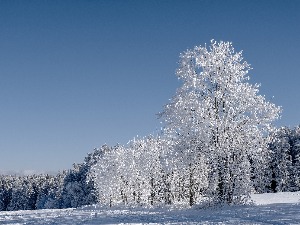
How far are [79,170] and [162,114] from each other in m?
102

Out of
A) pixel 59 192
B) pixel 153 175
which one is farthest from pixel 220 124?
pixel 59 192

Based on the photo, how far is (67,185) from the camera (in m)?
125

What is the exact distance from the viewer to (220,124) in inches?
1271

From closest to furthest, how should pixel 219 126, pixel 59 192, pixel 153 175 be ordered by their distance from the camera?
pixel 219 126
pixel 153 175
pixel 59 192

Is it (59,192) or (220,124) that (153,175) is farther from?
(59,192)

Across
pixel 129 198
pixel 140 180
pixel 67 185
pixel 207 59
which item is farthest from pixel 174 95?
pixel 67 185

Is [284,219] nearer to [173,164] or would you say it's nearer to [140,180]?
[173,164]

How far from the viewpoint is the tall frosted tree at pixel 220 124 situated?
31719 mm

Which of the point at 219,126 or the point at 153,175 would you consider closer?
the point at 219,126

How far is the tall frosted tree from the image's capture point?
3172cm

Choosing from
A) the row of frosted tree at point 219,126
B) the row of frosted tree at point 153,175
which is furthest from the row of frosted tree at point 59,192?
the row of frosted tree at point 219,126

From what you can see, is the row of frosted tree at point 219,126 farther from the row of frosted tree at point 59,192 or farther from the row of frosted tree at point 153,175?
the row of frosted tree at point 59,192

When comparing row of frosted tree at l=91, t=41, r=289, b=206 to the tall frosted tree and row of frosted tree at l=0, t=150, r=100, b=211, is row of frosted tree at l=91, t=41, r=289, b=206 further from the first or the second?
row of frosted tree at l=0, t=150, r=100, b=211

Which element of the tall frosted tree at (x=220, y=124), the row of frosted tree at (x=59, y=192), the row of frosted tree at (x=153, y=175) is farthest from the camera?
the row of frosted tree at (x=59, y=192)
